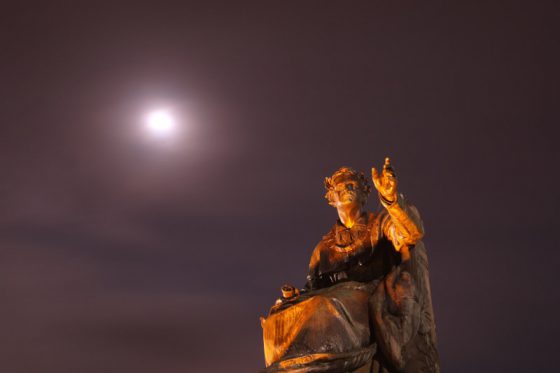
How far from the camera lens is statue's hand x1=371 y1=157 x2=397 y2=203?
6.89 metres

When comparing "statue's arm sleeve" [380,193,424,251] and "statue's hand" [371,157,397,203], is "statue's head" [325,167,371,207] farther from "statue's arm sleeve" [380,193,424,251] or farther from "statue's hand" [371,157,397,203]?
"statue's hand" [371,157,397,203]

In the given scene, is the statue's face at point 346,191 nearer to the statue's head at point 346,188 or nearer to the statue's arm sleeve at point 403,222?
the statue's head at point 346,188

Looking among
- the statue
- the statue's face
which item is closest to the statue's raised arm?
the statue

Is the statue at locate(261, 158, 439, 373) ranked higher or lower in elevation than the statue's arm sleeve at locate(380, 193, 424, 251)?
lower

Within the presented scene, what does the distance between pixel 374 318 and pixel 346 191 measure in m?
2.15

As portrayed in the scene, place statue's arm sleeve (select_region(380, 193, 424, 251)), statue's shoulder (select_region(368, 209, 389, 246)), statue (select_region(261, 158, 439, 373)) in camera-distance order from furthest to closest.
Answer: statue's shoulder (select_region(368, 209, 389, 246))
statue's arm sleeve (select_region(380, 193, 424, 251))
statue (select_region(261, 158, 439, 373))

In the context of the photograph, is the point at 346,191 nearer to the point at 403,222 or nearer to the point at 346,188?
the point at 346,188

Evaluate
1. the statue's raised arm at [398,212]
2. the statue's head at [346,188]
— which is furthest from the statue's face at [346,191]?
the statue's raised arm at [398,212]

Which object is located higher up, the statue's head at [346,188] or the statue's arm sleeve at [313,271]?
the statue's head at [346,188]

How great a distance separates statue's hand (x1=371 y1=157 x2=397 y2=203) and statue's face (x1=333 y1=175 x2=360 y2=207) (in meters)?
1.66

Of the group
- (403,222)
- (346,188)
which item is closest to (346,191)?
(346,188)

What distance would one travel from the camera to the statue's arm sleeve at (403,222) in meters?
7.03

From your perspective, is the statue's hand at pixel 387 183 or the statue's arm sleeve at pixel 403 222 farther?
the statue's arm sleeve at pixel 403 222

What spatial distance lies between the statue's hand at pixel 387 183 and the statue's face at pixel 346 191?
1.66m
